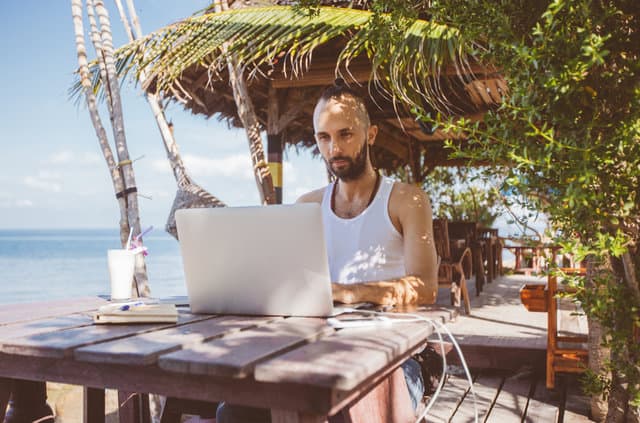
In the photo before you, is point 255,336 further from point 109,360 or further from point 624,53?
point 624,53

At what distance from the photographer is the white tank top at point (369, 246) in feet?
7.00

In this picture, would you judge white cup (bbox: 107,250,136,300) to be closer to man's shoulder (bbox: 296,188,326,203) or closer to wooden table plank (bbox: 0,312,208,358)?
wooden table plank (bbox: 0,312,208,358)

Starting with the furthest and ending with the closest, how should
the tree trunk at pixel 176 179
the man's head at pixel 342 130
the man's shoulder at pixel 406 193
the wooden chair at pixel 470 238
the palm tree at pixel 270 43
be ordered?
the wooden chair at pixel 470 238
the tree trunk at pixel 176 179
the palm tree at pixel 270 43
the man's head at pixel 342 130
the man's shoulder at pixel 406 193

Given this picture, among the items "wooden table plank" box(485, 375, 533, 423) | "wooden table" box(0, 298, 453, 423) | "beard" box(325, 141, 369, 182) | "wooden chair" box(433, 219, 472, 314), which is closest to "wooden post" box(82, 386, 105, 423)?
"wooden table" box(0, 298, 453, 423)

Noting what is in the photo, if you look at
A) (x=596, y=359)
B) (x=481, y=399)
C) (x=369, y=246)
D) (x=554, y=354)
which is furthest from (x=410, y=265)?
(x=554, y=354)

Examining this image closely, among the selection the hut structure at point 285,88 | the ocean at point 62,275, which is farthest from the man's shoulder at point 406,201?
the ocean at point 62,275

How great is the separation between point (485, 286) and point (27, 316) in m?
8.86

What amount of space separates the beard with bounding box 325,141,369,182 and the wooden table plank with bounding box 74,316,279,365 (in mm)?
1024

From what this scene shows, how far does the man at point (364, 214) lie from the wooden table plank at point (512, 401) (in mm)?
1260

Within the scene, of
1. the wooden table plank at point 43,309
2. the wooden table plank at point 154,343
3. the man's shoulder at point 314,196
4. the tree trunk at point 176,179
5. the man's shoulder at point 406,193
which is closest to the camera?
the wooden table plank at point 154,343

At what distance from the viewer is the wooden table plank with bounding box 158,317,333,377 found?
918 mm

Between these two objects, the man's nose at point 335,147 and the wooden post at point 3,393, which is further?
the man's nose at point 335,147

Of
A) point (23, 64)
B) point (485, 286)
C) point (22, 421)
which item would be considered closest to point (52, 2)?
point (23, 64)

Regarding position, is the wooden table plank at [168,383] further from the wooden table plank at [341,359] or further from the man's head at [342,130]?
the man's head at [342,130]
